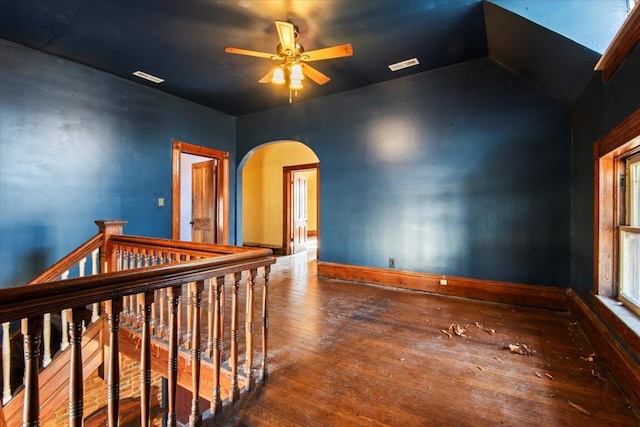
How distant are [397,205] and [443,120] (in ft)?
4.19

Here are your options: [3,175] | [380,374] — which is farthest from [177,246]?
[3,175]

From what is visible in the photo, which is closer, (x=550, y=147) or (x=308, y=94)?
(x=550, y=147)

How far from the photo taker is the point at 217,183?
5629mm

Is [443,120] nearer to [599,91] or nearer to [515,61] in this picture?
[515,61]

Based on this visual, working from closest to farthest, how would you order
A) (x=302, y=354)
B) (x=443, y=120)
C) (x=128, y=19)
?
(x=302, y=354), (x=128, y=19), (x=443, y=120)

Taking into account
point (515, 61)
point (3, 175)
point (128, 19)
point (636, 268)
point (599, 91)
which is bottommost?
point (636, 268)

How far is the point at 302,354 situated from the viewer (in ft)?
7.46

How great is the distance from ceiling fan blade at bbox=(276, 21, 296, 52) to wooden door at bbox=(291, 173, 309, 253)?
179 inches

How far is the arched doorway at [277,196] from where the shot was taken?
709 centimetres

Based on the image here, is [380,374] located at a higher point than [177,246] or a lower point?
lower

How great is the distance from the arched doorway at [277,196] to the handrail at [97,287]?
5.38 meters

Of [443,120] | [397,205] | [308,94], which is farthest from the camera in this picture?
[308,94]

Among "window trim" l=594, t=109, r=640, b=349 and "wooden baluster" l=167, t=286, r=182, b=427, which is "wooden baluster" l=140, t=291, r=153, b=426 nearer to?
"wooden baluster" l=167, t=286, r=182, b=427

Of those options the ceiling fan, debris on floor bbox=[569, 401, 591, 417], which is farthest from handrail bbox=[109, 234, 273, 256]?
debris on floor bbox=[569, 401, 591, 417]
